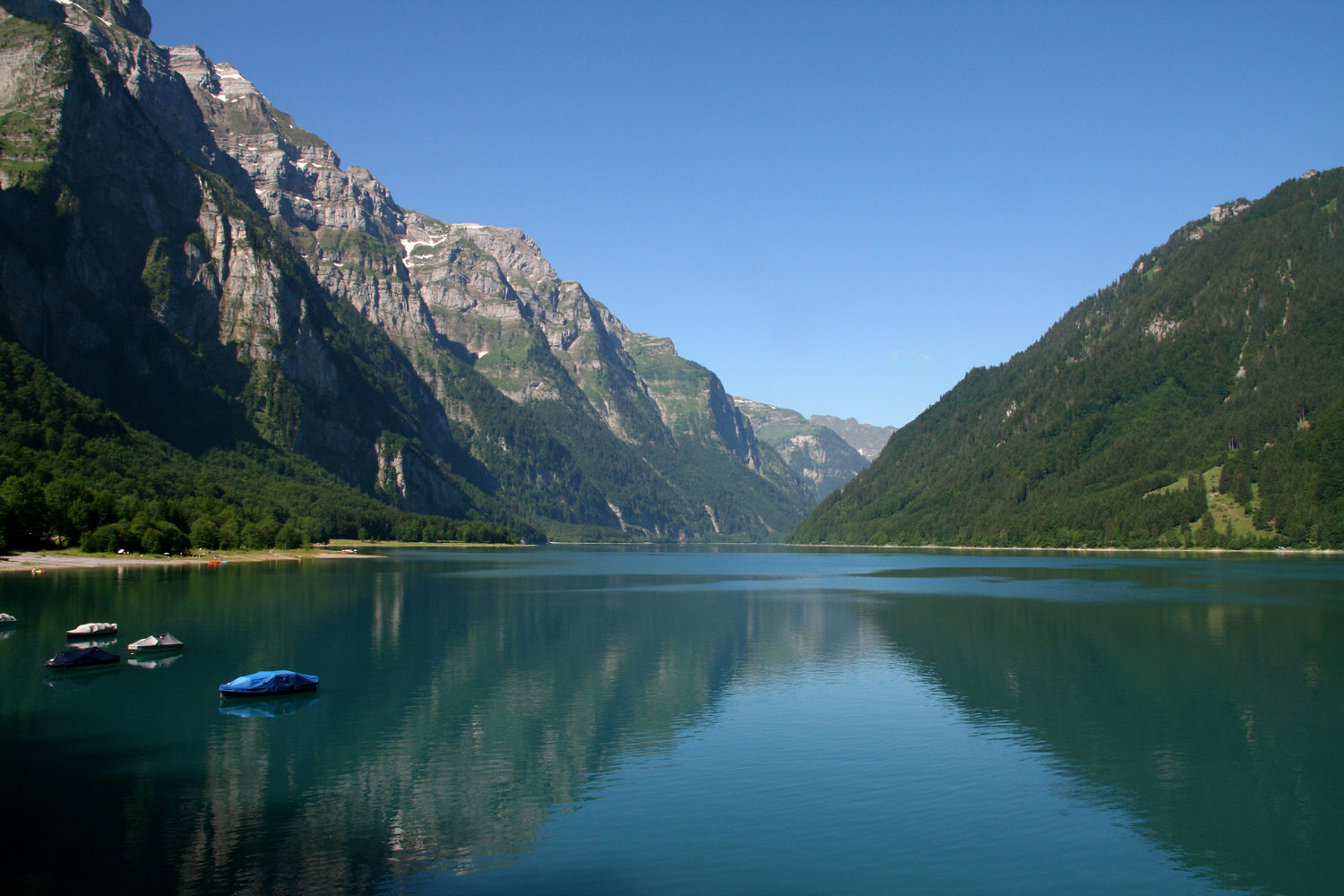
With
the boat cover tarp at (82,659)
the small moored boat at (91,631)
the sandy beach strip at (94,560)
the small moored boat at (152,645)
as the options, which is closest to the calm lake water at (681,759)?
the boat cover tarp at (82,659)

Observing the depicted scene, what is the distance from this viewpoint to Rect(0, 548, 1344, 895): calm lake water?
28.5m

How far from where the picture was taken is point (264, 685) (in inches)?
2055

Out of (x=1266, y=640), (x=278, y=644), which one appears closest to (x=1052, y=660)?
(x=1266, y=640)

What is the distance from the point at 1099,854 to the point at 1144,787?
8.89m

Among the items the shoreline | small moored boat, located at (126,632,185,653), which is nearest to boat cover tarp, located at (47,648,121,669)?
small moored boat, located at (126,632,185,653)

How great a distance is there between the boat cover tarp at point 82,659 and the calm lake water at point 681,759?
113cm

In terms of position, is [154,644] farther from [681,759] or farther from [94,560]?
[94,560]

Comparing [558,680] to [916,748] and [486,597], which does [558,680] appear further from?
[486,597]

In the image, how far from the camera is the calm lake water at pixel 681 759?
93.7ft

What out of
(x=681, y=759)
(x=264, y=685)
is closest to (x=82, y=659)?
(x=264, y=685)

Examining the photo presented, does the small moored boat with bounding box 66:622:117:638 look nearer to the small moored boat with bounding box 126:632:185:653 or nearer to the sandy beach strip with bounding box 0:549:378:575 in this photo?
the small moored boat with bounding box 126:632:185:653

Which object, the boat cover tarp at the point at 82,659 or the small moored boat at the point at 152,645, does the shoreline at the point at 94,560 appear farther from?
the boat cover tarp at the point at 82,659

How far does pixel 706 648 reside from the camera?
7531cm

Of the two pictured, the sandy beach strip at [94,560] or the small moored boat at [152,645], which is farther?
the sandy beach strip at [94,560]
